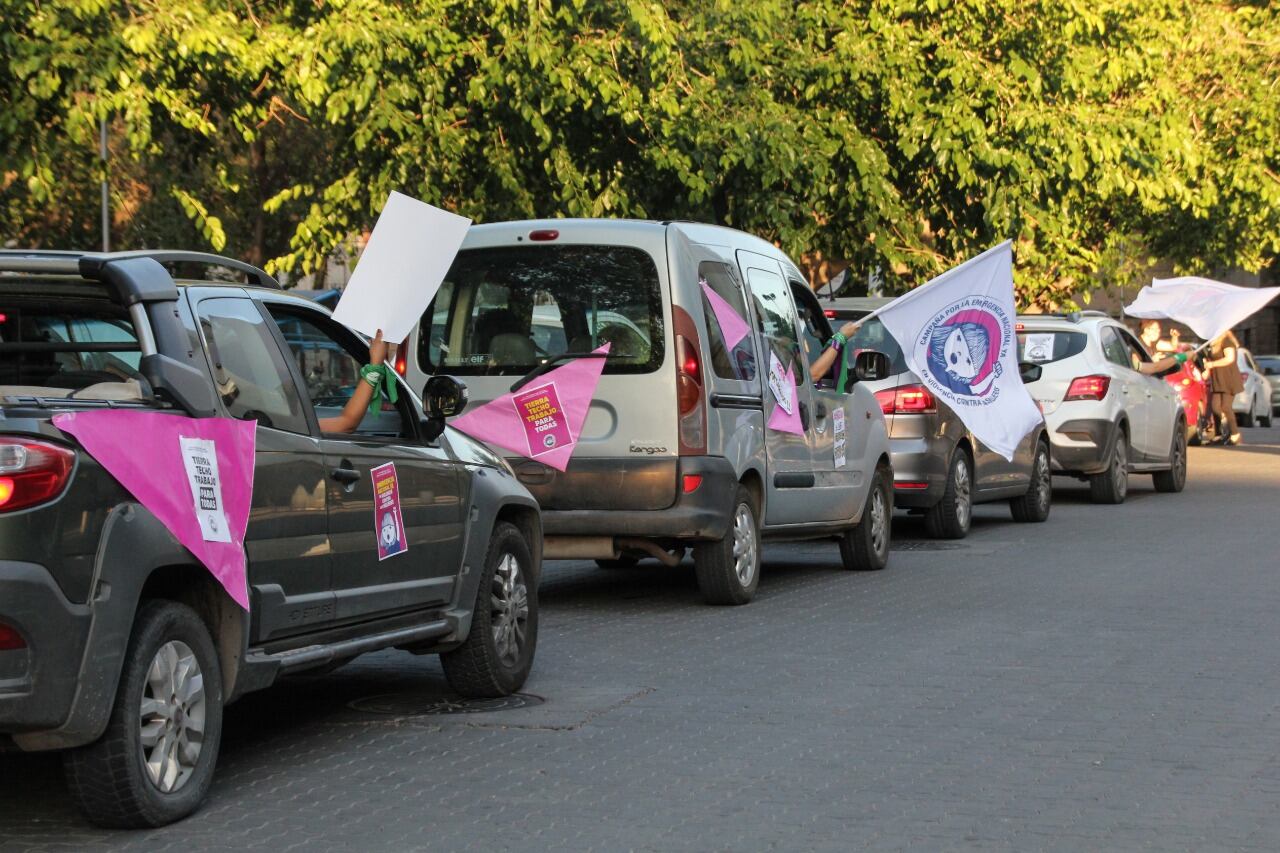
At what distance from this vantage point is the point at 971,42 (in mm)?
21781

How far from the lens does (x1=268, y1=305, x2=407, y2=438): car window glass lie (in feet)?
23.3

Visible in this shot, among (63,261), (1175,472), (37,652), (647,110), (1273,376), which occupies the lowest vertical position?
(1175,472)

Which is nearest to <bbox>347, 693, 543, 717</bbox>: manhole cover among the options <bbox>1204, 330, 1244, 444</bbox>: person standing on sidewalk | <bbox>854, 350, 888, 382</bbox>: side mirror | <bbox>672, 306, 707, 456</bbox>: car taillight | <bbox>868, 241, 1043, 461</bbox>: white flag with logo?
<bbox>672, 306, 707, 456</bbox>: car taillight

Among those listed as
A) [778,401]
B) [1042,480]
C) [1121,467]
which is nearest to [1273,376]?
[1121,467]

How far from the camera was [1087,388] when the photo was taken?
63.1ft

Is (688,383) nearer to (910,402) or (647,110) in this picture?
(910,402)

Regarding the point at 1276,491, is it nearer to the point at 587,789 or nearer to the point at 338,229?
the point at 338,229

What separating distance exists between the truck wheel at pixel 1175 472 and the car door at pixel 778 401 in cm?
1029

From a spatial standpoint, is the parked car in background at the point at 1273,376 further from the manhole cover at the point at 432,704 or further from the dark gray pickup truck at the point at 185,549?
the dark gray pickup truck at the point at 185,549

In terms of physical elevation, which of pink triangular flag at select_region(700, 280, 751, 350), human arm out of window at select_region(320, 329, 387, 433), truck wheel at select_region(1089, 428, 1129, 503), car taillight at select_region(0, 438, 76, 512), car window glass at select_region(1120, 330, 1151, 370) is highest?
pink triangular flag at select_region(700, 280, 751, 350)

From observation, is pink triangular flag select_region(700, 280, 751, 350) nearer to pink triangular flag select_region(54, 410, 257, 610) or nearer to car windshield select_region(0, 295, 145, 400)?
car windshield select_region(0, 295, 145, 400)

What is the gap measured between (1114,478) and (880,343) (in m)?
5.45

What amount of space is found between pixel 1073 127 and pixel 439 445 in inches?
601

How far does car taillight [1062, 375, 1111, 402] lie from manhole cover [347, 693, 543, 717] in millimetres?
12011
